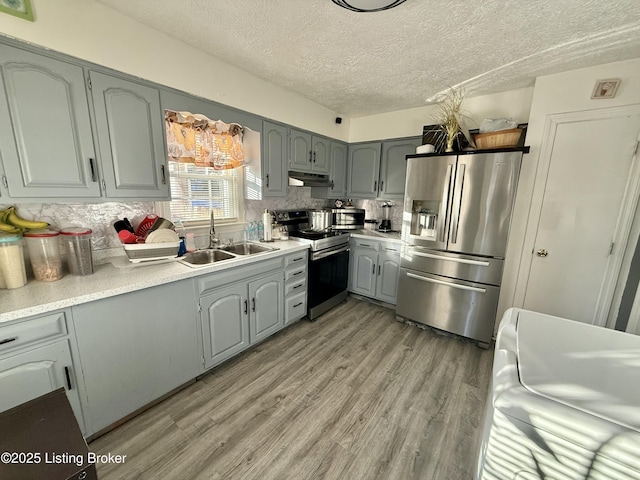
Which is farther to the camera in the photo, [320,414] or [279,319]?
[279,319]

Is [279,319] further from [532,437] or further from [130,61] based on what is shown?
[130,61]

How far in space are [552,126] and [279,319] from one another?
3079 mm

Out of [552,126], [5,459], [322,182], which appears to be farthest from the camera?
[322,182]

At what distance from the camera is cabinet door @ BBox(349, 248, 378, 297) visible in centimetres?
329

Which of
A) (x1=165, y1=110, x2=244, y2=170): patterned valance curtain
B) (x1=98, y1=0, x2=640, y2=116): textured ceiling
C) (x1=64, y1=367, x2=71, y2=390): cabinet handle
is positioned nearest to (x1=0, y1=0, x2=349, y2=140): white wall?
(x1=98, y1=0, x2=640, y2=116): textured ceiling

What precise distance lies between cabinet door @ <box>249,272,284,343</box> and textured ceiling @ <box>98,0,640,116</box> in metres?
1.88

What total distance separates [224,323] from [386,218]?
101 inches

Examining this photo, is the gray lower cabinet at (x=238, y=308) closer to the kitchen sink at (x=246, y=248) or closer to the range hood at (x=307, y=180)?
the kitchen sink at (x=246, y=248)

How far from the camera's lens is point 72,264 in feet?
5.08

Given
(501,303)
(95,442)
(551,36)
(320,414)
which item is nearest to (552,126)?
(551,36)

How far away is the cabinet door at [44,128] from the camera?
129cm

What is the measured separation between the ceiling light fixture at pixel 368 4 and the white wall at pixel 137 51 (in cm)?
122

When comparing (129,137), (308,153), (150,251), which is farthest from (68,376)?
(308,153)

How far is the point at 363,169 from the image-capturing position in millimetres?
3537
